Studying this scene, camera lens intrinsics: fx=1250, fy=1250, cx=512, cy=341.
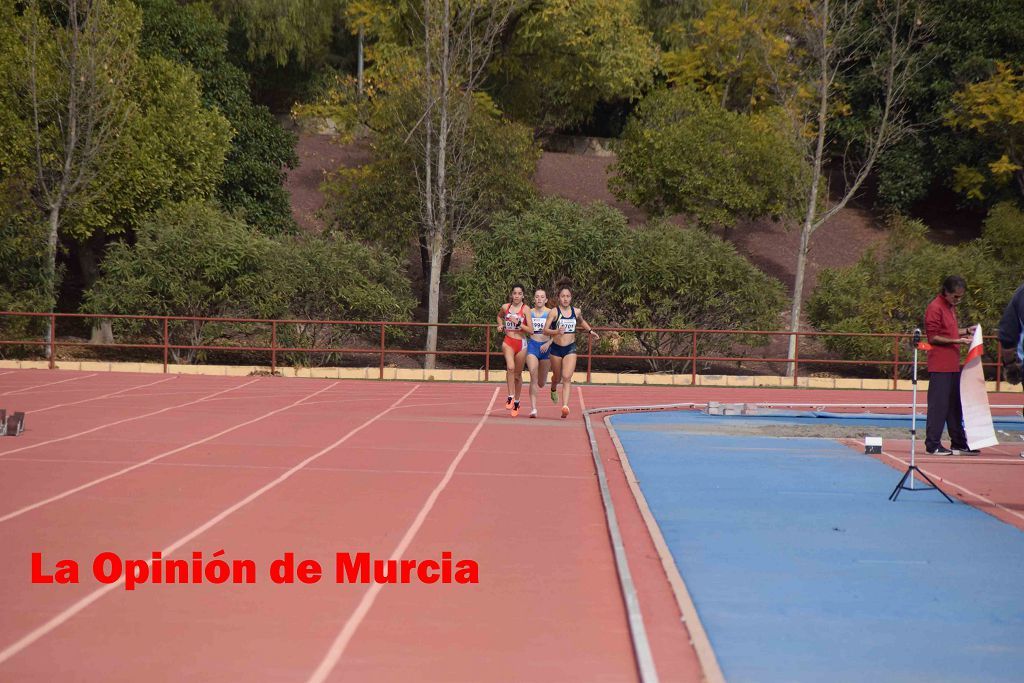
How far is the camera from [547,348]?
17.2m

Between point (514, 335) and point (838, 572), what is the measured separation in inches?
394

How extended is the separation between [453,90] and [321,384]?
1249cm

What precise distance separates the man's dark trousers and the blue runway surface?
1148 mm

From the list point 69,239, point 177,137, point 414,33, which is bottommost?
point 69,239

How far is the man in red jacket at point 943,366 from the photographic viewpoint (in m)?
13.5

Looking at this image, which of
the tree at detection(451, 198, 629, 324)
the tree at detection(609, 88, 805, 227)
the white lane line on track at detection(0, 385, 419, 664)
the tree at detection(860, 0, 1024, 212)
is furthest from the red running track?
the tree at detection(860, 0, 1024, 212)

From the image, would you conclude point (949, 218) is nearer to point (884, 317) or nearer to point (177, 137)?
point (884, 317)

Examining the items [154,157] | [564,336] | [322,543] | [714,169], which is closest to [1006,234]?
[714,169]

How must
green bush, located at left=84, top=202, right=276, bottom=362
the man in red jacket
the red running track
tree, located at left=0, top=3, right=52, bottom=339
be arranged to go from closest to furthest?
the red running track < the man in red jacket < tree, located at left=0, top=3, right=52, bottom=339 < green bush, located at left=84, top=202, right=276, bottom=362

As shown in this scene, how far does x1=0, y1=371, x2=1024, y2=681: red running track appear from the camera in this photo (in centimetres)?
572

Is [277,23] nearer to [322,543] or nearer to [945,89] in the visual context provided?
[945,89]

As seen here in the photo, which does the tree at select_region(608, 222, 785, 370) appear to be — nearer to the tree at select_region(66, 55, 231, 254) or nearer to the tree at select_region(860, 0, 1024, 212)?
the tree at select_region(66, 55, 231, 254)

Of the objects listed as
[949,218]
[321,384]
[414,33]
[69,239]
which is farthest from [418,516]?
[949,218]

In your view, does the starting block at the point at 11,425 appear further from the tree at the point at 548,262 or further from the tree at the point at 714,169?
the tree at the point at 714,169
